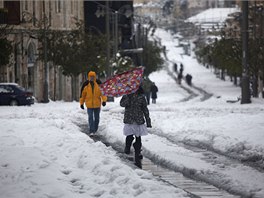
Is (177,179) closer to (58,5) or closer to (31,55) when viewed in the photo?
(31,55)

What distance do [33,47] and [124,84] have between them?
142 feet

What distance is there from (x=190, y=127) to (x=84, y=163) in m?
9.26

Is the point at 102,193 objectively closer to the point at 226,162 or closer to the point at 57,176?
the point at 57,176

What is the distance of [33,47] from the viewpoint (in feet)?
192

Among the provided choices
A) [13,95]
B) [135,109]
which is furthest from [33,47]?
[135,109]

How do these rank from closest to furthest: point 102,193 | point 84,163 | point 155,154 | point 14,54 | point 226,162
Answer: point 102,193
point 84,163
point 226,162
point 155,154
point 14,54

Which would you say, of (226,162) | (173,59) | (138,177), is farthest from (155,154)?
(173,59)

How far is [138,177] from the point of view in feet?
41.4

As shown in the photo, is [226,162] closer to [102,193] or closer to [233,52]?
[102,193]

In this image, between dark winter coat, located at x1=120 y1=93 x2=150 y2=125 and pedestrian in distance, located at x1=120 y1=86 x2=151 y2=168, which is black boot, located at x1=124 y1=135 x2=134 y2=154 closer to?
pedestrian in distance, located at x1=120 y1=86 x2=151 y2=168

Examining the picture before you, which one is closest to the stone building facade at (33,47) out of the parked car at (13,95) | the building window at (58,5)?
the building window at (58,5)

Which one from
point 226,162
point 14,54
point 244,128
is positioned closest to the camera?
point 226,162

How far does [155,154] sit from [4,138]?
3.31 metres

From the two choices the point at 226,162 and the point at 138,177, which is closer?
the point at 138,177
